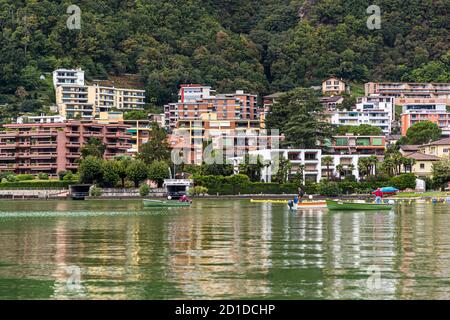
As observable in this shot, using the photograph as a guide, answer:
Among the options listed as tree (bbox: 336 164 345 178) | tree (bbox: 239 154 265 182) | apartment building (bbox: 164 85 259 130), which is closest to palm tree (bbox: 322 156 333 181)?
tree (bbox: 336 164 345 178)

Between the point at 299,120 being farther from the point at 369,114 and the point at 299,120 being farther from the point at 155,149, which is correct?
the point at 369,114

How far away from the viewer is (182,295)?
93.9 ft

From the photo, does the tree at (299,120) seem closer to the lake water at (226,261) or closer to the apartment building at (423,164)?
the apartment building at (423,164)

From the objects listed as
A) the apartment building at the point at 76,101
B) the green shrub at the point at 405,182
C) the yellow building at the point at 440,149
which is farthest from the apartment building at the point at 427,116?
the apartment building at the point at 76,101

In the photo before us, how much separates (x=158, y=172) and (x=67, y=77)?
6595 cm

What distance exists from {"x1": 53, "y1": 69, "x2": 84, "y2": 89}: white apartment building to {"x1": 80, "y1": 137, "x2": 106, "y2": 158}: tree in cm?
4508

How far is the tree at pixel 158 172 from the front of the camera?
13012 centimetres

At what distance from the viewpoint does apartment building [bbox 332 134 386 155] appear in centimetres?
15312

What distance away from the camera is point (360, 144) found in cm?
15550

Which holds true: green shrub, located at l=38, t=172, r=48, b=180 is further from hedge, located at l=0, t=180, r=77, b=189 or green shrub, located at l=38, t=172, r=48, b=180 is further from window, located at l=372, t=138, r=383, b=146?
window, located at l=372, t=138, r=383, b=146

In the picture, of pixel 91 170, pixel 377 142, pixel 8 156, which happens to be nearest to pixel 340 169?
pixel 377 142

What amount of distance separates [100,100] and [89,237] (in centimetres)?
14401

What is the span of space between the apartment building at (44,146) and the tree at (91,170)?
15.1m
